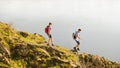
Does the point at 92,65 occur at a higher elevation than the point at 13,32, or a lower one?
lower

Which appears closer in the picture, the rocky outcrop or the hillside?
the hillside

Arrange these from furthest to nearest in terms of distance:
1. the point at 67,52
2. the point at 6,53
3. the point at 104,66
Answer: the point at 104,66, the point at 67,52, the point at 6,53

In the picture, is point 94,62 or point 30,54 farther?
point 94,62

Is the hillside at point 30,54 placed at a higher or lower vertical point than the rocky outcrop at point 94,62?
higher

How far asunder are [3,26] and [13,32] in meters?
1.45

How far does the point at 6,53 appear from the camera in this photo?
48844mm

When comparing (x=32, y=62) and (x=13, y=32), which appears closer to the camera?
(x=32, y=62)

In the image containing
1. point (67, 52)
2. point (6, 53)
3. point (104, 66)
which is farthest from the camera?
point (104, 66)

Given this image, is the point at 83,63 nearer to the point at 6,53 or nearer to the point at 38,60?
the point at 38,60

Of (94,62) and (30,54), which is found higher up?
(30,54)

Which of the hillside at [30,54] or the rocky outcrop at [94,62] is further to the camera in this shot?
the rocky outcrop at [94,62]

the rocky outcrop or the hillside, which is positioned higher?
the hillside

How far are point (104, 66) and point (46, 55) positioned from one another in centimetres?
933

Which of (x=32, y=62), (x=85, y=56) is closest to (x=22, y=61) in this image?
(x=32, y=62)
